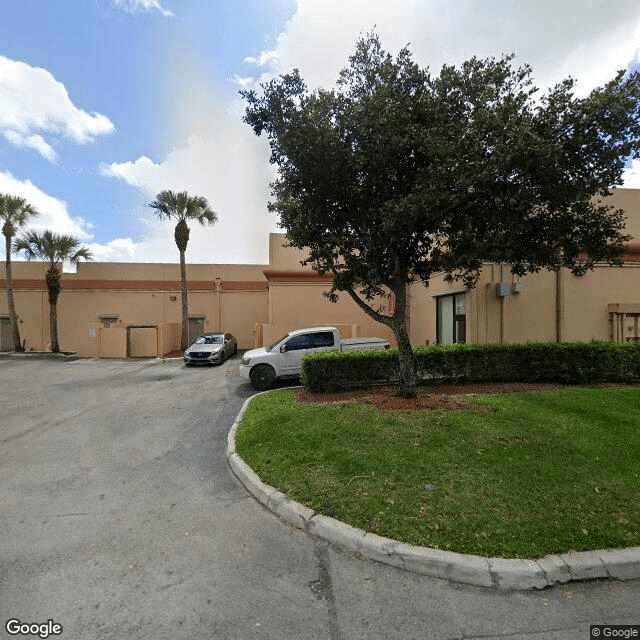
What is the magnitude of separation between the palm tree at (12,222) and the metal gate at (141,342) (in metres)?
7.35

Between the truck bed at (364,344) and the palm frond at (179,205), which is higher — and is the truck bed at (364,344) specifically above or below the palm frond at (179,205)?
below

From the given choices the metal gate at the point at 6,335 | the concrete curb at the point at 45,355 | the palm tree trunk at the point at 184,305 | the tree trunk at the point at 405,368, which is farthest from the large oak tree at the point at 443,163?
the metal gate at the point at 6,335

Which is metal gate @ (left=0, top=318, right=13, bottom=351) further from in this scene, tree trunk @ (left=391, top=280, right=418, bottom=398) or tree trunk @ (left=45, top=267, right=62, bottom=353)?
tree trunk @ (left=391, top=280, right=418, bottom=398)

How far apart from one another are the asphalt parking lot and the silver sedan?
33.1 ft

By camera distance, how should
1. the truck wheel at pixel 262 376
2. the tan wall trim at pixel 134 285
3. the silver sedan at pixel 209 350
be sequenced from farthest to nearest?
the tan wall trim at pixel 134 285, the silver sedan at pixel 209 350, the truck wheel at pixel 262 376

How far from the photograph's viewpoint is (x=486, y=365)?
8273 millimetres

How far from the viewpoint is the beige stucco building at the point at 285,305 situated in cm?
1045

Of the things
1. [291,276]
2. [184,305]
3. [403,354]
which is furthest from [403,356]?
[184,305]

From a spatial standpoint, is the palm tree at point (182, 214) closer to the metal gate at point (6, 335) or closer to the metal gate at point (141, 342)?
the metal gate at point (141, 342)

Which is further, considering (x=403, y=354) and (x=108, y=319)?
(x=108, y=319)

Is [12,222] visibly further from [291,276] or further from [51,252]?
[291,276]

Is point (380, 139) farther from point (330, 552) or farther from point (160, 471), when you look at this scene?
point (160, 471)

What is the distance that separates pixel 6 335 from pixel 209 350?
17.0 metres

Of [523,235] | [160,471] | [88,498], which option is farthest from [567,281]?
[88,498]
